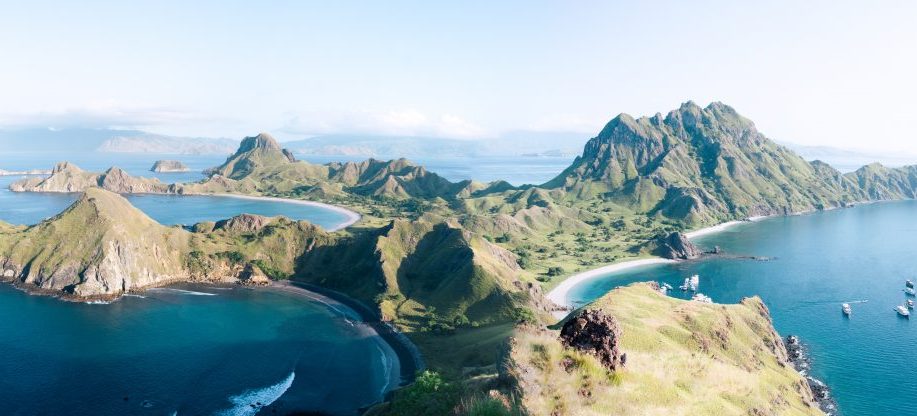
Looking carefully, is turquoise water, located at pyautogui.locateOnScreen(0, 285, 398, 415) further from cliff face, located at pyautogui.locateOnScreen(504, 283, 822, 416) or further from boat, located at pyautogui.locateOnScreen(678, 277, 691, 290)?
boat, located at pyautogui.locateOnScreen(678, 277, 691, 290)

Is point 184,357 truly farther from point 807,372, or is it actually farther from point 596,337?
point 807,372

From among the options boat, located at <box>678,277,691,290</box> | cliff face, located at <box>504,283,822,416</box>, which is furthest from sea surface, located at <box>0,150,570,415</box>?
boat, located at <box>678,277,691,290</box>

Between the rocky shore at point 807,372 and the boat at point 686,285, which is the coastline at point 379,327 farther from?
the boat at point 686,285

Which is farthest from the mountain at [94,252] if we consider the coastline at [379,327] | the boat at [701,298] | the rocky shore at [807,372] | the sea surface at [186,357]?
the rocky shore at [807,372]

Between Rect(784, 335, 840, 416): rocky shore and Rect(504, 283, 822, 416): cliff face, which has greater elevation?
Rect(504, 283, 822, 416): cliff face

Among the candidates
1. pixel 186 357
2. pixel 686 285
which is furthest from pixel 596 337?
pixel 686 285

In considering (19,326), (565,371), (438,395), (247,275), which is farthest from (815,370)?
(19,326)
